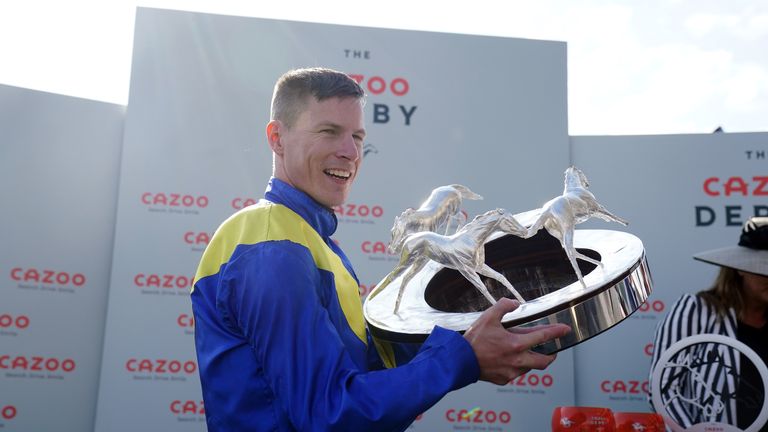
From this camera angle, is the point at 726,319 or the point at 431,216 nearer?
the point at 431,216

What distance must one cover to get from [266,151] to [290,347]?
339 centimetres

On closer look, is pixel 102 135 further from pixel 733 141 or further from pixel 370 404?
pixel 733 141

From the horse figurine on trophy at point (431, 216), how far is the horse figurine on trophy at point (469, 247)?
0.32 ft

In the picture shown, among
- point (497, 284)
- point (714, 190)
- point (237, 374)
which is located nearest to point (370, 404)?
point (237, 374)

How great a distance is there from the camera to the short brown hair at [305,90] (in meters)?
1.46

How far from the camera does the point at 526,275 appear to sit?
175 cm

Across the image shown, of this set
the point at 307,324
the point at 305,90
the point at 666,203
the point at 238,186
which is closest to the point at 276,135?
the point at 305,90

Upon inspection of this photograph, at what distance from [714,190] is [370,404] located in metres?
4.41

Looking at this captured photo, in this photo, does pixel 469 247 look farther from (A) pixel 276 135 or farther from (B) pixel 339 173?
(A) pixel 276 135

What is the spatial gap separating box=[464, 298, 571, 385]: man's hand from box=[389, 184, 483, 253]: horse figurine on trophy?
346 millimetres

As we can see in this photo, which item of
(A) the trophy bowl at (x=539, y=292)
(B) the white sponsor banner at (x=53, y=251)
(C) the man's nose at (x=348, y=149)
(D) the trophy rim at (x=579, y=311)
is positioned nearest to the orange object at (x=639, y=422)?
(A) the trophy bowl at (x=539, y=292)

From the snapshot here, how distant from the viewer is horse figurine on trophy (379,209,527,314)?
1291 millimetres

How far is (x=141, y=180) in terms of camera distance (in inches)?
167

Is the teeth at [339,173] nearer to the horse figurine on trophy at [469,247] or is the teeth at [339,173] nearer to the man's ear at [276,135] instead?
the man's ear at [276,135]
